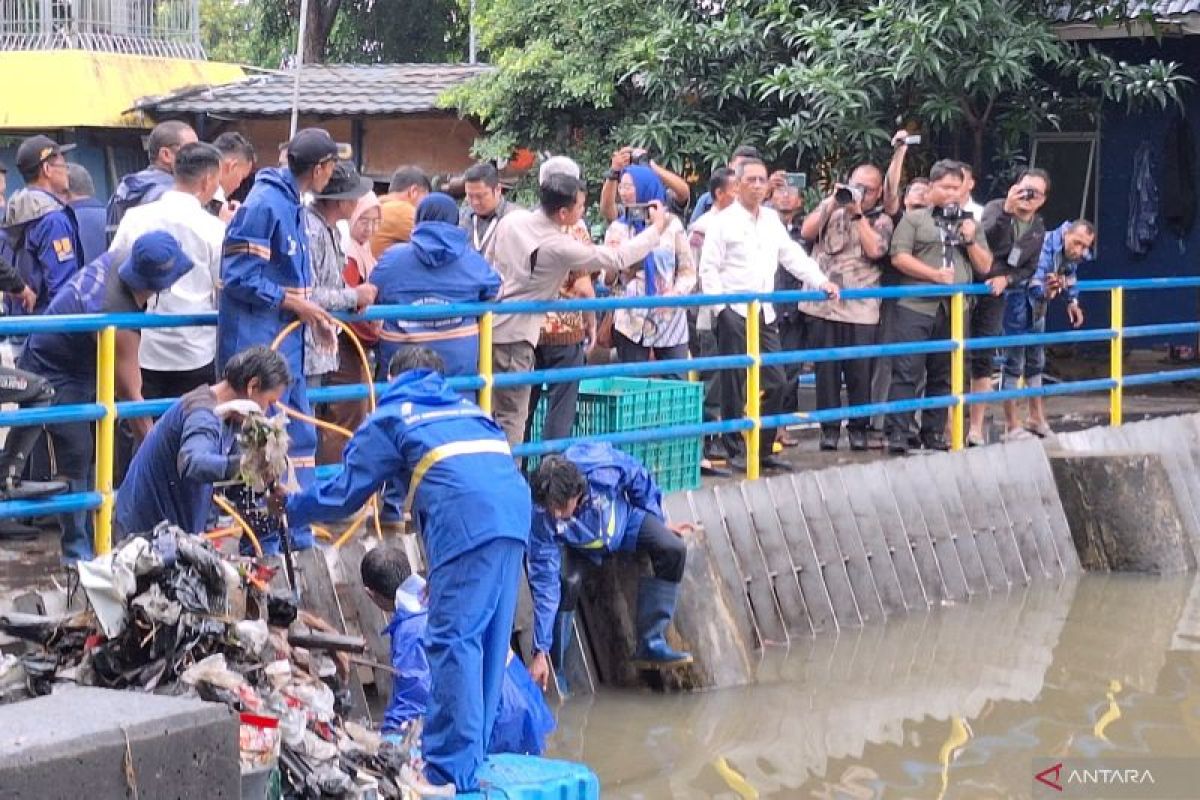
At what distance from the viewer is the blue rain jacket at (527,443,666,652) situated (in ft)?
25.5

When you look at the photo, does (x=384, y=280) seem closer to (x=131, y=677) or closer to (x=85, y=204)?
(x=85, y=204)

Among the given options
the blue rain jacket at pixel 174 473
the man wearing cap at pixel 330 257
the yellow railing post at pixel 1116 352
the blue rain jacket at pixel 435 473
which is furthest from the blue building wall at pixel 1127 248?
the blue rain jacket at pixel 174 473

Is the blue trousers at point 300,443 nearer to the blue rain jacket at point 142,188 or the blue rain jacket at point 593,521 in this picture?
the blue rain jacket at point 593,521

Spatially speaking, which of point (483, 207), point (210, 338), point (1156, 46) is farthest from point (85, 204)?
point (1156, 46)

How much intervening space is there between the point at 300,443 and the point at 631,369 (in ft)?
6.60

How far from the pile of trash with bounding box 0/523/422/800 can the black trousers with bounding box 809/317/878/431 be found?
5.72 m

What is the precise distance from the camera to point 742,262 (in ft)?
34.0

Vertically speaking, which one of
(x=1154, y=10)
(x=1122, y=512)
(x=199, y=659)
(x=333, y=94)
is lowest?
(x=1122, y=512)

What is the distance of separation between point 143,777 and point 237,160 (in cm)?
415

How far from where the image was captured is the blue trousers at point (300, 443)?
7234 mm

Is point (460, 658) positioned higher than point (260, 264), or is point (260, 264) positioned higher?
point (260, 264)

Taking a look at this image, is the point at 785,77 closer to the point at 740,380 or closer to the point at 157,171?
the point at 740,380

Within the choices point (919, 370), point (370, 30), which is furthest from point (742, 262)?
point (370, 30)

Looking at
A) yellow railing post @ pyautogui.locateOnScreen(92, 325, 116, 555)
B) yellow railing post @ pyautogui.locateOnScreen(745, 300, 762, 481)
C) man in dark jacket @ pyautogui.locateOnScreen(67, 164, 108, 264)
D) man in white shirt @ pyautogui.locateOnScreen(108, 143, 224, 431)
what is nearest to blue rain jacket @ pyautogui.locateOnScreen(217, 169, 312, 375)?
man in white shirt @ pyautogui.locateOnScreen(108, 143, 224, 431)
